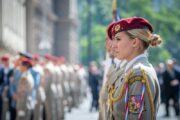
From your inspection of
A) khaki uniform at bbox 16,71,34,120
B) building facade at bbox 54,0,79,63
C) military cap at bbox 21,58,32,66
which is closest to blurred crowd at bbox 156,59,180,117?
khaki uniform at bbox 16,71,34,120

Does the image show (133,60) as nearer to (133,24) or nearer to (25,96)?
(133,24)

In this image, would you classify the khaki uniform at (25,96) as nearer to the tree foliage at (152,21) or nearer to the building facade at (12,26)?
the building facade at (12,26)

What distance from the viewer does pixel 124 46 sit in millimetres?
4629

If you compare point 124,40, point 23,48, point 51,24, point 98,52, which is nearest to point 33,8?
point 23,48

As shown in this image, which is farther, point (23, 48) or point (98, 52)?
point (98, 52)

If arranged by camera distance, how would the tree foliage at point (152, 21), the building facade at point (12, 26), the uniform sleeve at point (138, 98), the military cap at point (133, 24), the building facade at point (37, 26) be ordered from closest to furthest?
the uniform sleeve at point (138, 98) < the military cap at point (133, 24) < the building facade at point (12, 26) < the building facade at point (37, 26) < the tree foliage at point (152, 21)

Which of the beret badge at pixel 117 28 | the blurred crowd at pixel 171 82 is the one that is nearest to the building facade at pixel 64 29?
the blurred crowd at pixel 171 82

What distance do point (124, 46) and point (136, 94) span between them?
40 centimetres

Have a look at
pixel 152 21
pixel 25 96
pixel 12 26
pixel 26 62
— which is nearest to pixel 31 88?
pixel 25 96

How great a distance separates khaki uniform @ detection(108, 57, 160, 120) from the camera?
4.41m

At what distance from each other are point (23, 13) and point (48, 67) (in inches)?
Answer: 760

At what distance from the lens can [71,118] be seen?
2031 centimetres

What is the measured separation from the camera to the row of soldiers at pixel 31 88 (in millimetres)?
13312

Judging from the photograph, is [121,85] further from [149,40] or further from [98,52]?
[98,52]
